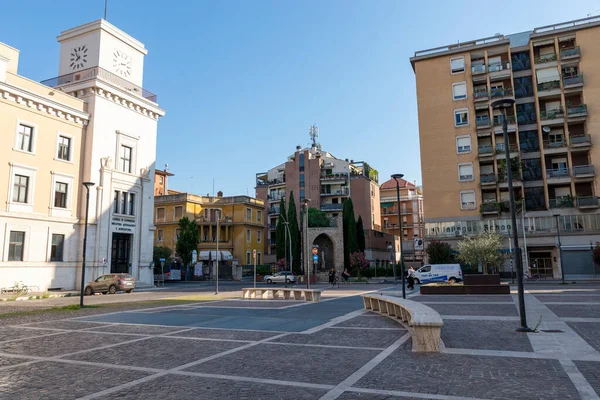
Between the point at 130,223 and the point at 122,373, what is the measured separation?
104 feet

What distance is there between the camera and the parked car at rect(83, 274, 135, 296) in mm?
28406

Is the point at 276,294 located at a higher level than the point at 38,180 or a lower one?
lower

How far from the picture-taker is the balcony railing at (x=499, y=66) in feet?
156

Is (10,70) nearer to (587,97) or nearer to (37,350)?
(37,350)

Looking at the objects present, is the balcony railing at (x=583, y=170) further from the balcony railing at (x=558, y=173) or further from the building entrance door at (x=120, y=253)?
the building entrance door at (x=120, y=253)

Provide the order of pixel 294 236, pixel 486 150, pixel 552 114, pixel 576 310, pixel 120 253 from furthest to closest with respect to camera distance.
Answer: pixel 294 236, pixel 486 150, pixel 552 114, pixel 120 253, pixel 576 310

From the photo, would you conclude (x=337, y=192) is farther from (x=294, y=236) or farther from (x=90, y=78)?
(x=90, y=78)

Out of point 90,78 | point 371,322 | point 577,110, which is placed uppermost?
point 577,110

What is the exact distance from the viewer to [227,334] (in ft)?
34.1

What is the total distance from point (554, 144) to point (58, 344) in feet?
159

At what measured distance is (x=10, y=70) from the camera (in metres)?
30.0

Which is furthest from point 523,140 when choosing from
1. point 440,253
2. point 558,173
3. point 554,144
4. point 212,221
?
point 212,221

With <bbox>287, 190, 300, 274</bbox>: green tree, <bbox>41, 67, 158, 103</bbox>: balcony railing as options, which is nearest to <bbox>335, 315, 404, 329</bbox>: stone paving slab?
<bbox>41, 67, 158, 103</bbox>: balcony railing

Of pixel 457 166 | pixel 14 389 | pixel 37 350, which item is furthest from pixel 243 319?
pixel 457 166
